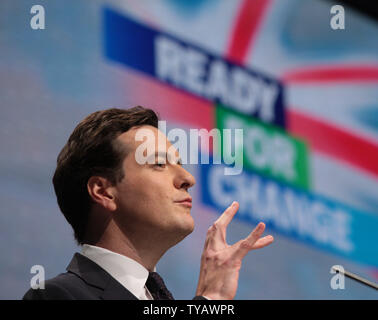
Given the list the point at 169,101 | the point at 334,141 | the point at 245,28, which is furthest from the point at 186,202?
the point at 334,141

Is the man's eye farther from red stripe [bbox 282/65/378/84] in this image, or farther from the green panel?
red stripe [bbox 282/65/378/84]

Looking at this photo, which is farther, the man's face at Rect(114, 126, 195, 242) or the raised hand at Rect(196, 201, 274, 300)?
the man's face at Rect(114, 126, 195, 242)

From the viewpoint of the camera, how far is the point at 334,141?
373 centimetres

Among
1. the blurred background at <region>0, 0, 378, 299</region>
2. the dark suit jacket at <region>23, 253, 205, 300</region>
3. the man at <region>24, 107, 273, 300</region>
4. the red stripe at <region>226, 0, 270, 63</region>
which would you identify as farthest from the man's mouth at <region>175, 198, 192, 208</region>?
the red stripe at <region>226, 0, 270, 63</region>

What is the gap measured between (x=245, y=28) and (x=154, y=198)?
1.95 m

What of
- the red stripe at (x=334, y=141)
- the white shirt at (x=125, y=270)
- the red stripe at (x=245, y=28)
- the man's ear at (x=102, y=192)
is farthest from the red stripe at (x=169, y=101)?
the white shirt at (x=125, y=270)

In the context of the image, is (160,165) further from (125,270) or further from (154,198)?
(125,270)

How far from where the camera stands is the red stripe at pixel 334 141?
3598 millimetres

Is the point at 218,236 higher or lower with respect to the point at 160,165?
lower

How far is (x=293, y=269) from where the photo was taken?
3324mm

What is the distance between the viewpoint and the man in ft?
5.57

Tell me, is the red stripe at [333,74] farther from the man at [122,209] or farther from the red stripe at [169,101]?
the man at [122,209]

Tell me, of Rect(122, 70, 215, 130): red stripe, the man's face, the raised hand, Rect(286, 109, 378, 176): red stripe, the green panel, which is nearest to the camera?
the raised hand

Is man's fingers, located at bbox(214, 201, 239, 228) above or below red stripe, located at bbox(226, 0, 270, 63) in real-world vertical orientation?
below
